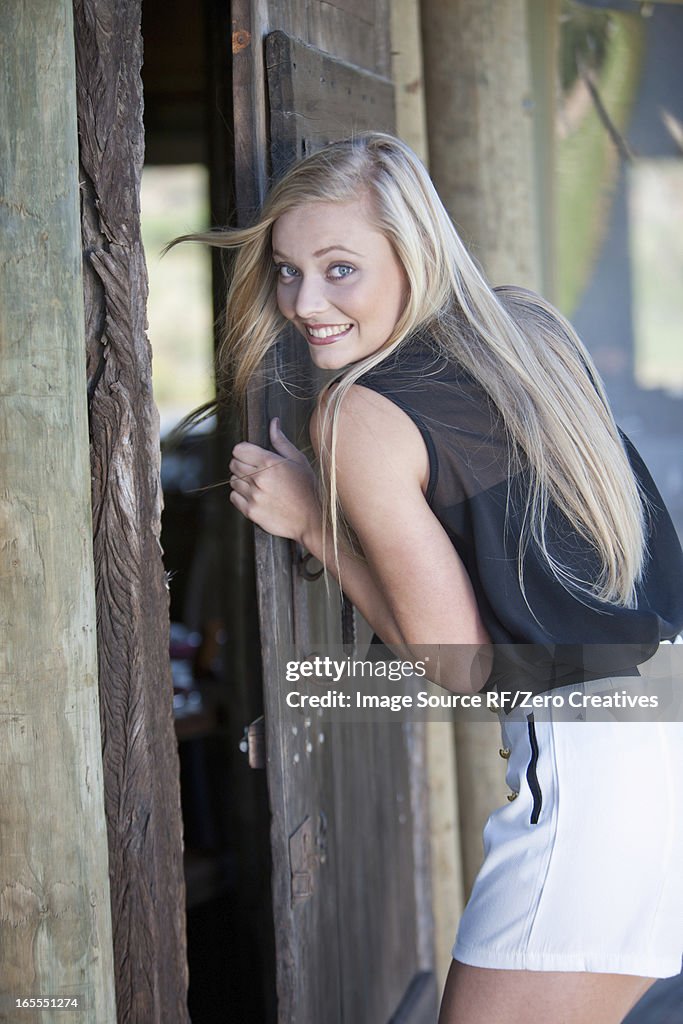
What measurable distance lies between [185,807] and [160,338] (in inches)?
229

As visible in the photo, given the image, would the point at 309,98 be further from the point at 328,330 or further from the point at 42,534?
the point at 42,534

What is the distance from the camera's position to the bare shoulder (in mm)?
1519

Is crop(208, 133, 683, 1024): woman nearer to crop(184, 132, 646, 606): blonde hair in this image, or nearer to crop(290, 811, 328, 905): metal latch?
crop(184, 132, 646, 606): blonde hair

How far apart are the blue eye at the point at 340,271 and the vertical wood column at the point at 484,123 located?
4.16 ft

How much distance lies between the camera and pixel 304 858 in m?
1.90

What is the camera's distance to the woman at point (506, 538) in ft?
4.85

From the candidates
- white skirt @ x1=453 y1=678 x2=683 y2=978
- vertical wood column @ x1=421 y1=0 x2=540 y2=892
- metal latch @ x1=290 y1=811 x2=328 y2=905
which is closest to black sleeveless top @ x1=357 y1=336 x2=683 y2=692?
white skirt @ x1=453 y1=678 x2=683 y2=978

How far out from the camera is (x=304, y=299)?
1.66 m

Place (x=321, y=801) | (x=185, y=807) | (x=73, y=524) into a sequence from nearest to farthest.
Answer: (x=73, y=524) → (x=321, y=801) → (x=185, y=807)

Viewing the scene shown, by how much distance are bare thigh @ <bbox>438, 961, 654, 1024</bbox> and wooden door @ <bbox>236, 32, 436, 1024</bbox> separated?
48cm

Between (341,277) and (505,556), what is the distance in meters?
0.55

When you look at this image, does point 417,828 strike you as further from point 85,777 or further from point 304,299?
point 304,299

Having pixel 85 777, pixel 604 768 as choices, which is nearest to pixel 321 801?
pixel 85 777

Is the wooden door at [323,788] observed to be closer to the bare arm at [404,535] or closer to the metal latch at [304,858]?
the metal latch at [304,858]
